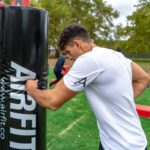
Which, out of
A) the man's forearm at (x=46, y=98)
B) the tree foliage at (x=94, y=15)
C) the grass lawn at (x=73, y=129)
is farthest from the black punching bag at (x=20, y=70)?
the tree foliage at (x=94, y=15)

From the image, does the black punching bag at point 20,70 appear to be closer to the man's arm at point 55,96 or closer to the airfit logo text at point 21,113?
the airfit logo text at point 21,113

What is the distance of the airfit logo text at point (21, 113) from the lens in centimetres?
324

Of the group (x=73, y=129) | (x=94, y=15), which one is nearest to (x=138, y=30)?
(x=94, y=15)

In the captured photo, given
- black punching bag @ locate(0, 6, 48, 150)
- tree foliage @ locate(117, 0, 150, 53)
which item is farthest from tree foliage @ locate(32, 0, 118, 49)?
black punching bag @ locate(0, 6, 48, 150)

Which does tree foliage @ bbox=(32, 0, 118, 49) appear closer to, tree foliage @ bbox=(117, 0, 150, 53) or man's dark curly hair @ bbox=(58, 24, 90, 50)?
tree foliage @ bbox=(117, 0, 150, 53)

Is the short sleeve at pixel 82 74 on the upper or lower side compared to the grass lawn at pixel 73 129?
upper

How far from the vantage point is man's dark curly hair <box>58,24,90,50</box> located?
2.52 m

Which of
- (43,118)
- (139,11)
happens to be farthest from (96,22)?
(43,118)

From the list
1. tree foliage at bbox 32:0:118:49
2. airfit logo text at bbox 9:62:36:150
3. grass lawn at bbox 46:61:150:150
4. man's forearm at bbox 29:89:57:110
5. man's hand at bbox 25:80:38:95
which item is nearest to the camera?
man's forearm at bbox 29:89:57:110

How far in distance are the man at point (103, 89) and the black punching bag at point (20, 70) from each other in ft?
2.41

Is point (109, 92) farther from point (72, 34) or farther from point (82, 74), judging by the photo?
point (72, 34)

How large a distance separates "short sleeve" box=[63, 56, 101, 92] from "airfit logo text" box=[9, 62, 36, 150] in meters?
0.89

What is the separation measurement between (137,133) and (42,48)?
1316mm

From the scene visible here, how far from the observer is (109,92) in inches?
96.2
